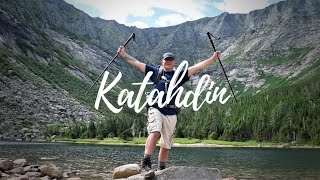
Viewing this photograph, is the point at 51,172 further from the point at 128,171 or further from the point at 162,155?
the point at 162,155

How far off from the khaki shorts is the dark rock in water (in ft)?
2.55

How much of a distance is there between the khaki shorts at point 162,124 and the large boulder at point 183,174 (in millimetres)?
776

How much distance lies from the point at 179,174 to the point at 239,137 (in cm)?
18705

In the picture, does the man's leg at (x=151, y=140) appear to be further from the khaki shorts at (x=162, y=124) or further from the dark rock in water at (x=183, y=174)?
the dark rock in water at (x=183, y=174)

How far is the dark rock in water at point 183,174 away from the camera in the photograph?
11573 millimetres

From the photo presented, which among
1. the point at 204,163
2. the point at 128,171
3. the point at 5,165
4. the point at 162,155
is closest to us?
the point at 162,155

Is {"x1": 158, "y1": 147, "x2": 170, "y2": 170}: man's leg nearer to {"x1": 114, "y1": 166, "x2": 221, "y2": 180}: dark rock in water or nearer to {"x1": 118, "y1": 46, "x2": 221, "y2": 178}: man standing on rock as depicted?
{"x1": 118, "y1": 46, "x2": 221, "y2": 178}: man standing on rock

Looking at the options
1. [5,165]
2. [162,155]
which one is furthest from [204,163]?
[162,155]

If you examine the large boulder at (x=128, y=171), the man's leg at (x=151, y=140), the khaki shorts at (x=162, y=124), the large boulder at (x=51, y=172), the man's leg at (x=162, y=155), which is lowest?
the large boulder at (x=51, y=172)

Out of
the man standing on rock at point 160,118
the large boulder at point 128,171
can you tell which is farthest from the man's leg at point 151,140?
the large boulder at point 128,171

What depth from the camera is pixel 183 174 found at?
38.9 ft

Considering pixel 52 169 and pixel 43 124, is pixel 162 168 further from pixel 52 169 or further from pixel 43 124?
pixel 43 124

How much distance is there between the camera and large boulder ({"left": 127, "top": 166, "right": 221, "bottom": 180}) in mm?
11570

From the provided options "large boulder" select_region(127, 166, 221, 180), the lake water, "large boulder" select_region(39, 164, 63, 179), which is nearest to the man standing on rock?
"large boulder" select_region(127, 166, 221, 180)
